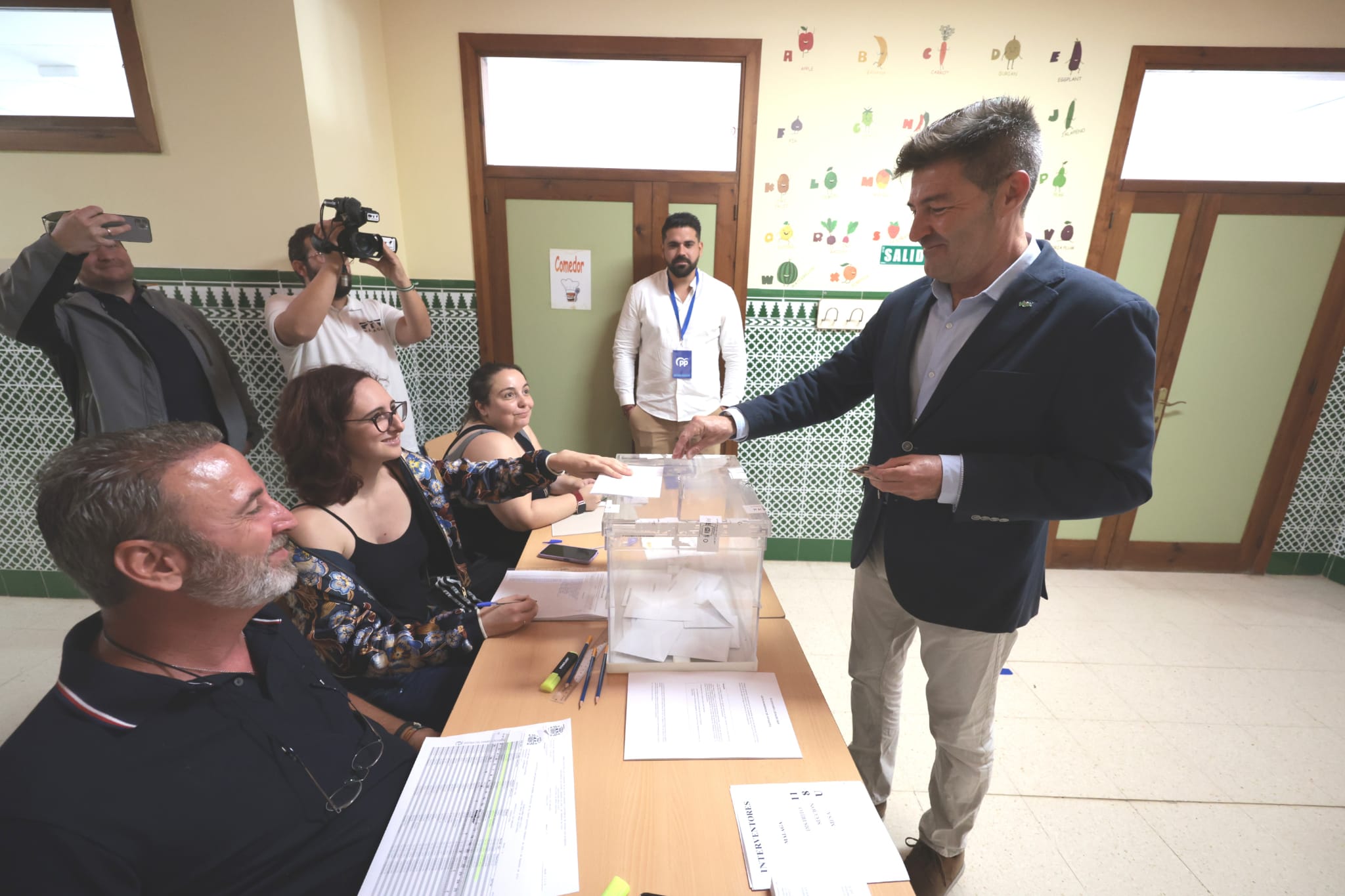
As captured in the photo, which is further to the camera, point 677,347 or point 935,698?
point 677,347

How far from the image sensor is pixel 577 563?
64.7 inches

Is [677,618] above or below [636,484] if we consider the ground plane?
below

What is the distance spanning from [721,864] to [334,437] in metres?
1.20

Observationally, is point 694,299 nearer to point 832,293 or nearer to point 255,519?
point 832,293

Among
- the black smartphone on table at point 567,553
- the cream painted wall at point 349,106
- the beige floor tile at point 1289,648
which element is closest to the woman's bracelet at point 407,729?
the black smartphone on table at point 567,553

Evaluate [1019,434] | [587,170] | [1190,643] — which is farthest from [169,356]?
[1190,643]

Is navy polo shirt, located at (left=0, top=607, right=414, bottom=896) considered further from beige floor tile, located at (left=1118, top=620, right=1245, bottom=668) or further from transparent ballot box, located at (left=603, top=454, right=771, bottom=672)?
beige floor tile, located at (left=1118, top=620, right=1245, bottom=668)

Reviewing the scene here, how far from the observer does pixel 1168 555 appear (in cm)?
351

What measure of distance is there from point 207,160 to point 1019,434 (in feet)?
10.1

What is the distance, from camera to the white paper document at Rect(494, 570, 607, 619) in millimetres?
1378

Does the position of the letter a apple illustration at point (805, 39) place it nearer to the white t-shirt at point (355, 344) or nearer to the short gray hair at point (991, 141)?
the short gray hair at point (991, 141)

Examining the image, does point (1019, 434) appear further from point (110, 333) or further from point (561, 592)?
point (110, 333)

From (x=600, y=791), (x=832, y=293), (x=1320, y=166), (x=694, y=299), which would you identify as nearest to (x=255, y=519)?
(x=600, y=791)

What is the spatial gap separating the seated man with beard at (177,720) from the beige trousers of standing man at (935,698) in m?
1.19
